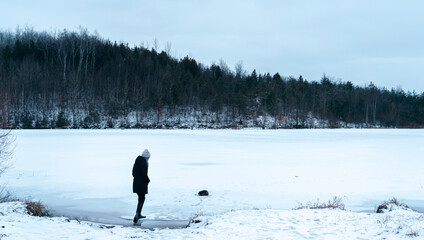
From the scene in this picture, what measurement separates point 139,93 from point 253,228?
204 ft

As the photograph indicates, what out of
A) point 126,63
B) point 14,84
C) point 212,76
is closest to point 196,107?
point 212,76

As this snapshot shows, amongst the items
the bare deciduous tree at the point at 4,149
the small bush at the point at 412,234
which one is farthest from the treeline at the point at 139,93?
the small bush at the point at 412,234

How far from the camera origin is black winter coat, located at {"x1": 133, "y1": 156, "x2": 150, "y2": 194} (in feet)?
23.0

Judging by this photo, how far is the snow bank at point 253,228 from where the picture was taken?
534cm

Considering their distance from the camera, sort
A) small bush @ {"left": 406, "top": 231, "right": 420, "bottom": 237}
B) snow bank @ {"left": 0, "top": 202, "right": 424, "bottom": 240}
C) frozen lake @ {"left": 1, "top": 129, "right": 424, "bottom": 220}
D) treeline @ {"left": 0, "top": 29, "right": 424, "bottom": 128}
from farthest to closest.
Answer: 1. treeline @ {"left": 0, "top": 29, "right": 424, "bottom": 128}
2. frozen lake @ {"left": 1, "top": 129, "right": 424, "bottom": 220}
3. snow bank @ {"left": 0, "top": 202, "right": 424, "bottom": 240}
4. small bush @ {"left": 406, "top": 231, "right": 420, "bottom": 237}

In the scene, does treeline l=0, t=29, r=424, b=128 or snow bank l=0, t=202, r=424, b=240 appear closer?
snow bank l=0, t=202, r=424, b=240

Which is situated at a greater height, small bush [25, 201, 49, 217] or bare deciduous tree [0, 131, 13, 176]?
bare deciduous tree [0, 131, 13, 176]

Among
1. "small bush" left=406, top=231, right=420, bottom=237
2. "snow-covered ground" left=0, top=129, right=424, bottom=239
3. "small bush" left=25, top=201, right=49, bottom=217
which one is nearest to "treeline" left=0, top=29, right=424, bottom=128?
"snow-covered ground" left=0, top=129, right=424, bottom=239

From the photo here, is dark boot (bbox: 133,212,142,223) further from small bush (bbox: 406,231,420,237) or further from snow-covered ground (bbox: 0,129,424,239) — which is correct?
small bush (bbox: 406,231,420,237)

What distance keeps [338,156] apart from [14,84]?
59690 mm

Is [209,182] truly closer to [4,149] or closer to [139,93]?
[4,149]

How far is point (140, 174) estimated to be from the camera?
23.2 feet

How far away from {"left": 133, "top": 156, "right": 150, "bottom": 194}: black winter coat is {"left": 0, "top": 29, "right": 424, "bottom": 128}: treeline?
50170 mm

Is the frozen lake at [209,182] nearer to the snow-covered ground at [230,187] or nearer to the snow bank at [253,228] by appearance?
the snow-covered ground at [230,187]
